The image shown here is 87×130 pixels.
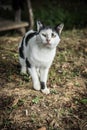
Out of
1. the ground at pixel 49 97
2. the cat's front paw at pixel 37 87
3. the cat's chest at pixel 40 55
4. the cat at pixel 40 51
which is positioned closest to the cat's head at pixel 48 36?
the cat at pixel 40 51

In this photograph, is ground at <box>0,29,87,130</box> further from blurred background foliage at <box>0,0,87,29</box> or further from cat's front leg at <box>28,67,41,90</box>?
Result: blurred background foliage at <box>0,0,87,29</box>

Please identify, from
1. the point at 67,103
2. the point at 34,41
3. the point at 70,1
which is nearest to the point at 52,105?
the point at 67,103

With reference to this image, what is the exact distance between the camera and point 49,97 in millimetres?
4379

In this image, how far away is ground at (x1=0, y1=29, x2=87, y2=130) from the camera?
3.88 meters

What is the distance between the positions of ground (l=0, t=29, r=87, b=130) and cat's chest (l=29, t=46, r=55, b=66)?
497 mm

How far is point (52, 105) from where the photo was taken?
4.20m

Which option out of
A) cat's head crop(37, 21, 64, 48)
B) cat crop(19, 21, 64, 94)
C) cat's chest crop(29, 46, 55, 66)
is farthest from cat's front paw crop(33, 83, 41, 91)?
cat's head crop(37, 21, 64, 48)

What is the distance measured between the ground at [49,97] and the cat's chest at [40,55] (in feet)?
1.63

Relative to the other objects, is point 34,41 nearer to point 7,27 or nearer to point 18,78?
point 18,78

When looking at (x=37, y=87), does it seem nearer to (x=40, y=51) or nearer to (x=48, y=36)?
(x=40, y=51)

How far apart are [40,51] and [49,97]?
0.68 metres

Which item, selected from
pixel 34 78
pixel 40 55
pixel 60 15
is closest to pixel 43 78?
pixel 34 78

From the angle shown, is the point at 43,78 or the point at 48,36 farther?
the point at 43,78

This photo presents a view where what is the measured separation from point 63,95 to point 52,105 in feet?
1.08
